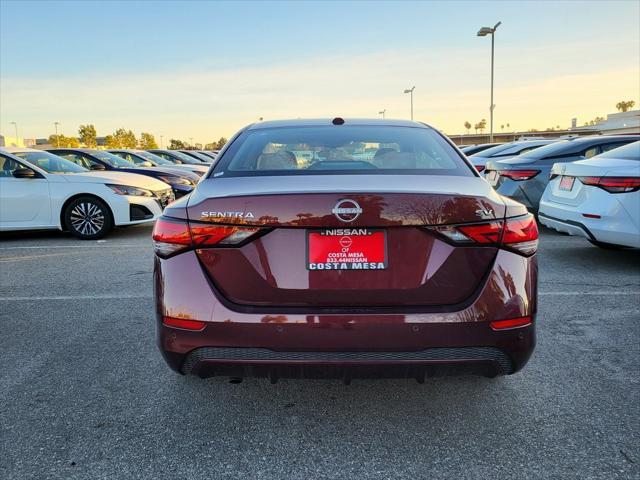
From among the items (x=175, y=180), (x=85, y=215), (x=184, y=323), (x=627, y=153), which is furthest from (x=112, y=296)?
(x=175, y=180)

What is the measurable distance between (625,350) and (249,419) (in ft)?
8.32

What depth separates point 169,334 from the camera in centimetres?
238

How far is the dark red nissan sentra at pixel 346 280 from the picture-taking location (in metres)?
2.22

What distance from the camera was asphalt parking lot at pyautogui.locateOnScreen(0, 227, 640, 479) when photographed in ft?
7.62

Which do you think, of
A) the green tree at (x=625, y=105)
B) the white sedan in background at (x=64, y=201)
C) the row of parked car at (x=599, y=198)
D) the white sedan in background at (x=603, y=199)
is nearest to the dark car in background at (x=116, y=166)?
the white sedan in background at (x=64, y=201)

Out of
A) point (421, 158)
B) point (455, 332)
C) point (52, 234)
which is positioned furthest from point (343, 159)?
point (52, 234)

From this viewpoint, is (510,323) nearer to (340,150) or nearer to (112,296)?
(340,150)

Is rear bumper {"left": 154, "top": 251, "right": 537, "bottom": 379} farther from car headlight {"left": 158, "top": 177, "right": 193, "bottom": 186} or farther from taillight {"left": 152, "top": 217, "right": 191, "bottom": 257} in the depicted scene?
car headlight {"left": 158, "top": 177, "right": 193, "bottom": 186}

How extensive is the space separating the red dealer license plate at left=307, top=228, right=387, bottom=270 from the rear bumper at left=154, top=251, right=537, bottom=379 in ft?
0.68

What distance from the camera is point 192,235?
7.54 ft

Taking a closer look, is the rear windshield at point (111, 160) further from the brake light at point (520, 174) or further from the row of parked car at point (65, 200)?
the brake light at point (520, 174)

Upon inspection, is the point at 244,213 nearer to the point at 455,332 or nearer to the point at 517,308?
the point at 455,332

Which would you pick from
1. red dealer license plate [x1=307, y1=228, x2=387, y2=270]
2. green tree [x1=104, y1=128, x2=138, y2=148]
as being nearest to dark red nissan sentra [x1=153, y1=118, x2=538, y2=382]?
red dealer license plate [x1=307, y1=228, x2=387, y2=270]

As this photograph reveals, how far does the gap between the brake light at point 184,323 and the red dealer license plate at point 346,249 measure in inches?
21.2
